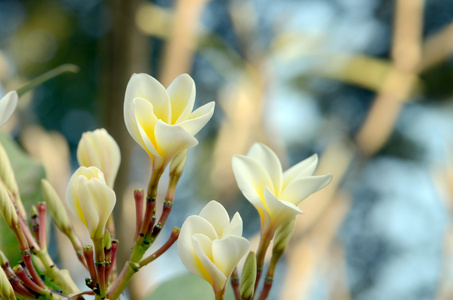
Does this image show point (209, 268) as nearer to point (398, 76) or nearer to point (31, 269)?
point (31, 269)

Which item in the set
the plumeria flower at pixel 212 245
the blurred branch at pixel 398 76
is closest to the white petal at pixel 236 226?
the plumeria flower at pixel 212 245

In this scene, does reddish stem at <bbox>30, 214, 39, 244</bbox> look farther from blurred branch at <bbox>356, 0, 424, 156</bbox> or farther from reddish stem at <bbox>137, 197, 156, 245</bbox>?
A: blurred branch at <bbox>356, 0, 424, 156</bbox>

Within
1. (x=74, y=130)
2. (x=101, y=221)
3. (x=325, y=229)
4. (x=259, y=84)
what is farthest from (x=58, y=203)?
(x=74, y=130)

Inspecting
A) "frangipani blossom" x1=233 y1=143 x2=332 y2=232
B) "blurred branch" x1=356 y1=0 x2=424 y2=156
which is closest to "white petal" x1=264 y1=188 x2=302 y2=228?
"frangipani blossom" x1=233 y1=143 x2=332 y2=232

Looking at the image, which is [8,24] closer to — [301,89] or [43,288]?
[301,89]

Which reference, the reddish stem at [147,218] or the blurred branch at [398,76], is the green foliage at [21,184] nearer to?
the reddish stem at [147,218]
